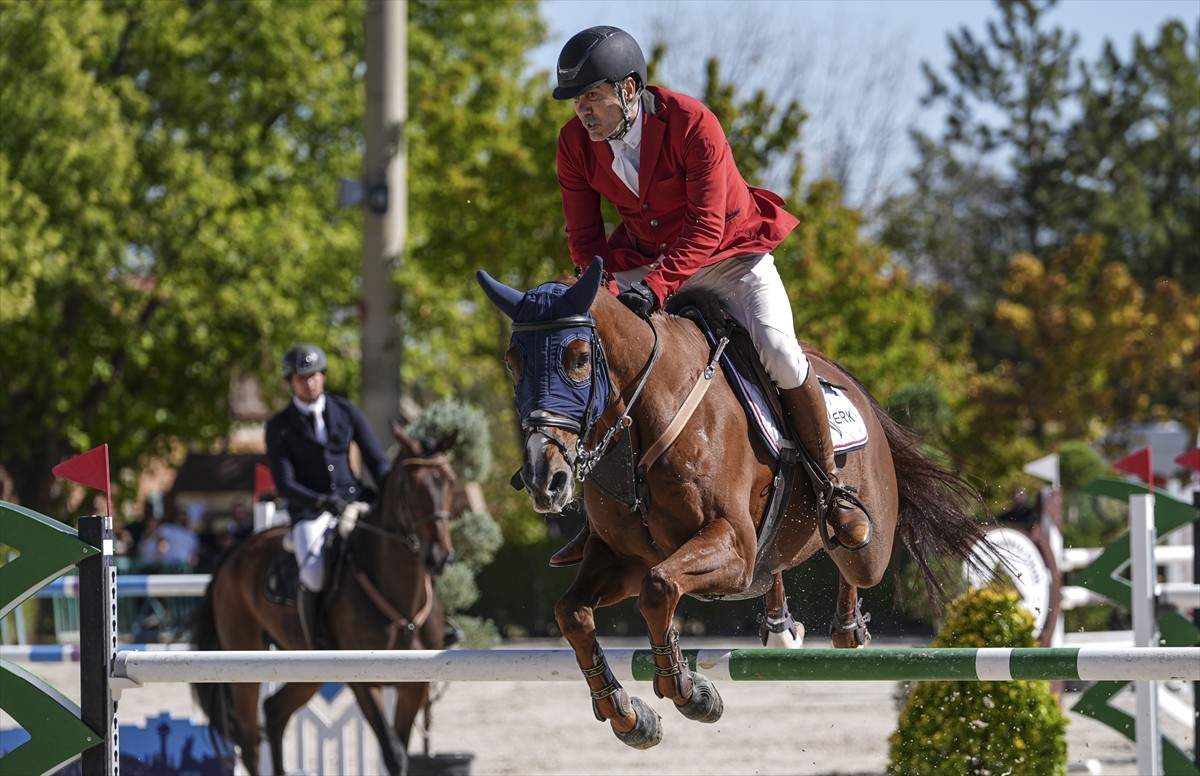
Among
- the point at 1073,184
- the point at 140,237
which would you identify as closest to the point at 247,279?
the point at 140,237

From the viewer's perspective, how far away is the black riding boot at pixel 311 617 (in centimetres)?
778

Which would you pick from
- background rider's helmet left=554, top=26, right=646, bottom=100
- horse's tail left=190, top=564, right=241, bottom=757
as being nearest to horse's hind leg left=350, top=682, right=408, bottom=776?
→ horse's tail left=190, top=564, right=241, bottom=757

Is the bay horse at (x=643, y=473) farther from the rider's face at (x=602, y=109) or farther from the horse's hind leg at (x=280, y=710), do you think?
the horse's hind leg at (x=280, y=710)

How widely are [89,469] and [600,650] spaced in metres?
1.89

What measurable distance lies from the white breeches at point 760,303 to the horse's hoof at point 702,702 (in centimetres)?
113

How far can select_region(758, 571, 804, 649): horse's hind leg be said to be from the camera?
5.39m

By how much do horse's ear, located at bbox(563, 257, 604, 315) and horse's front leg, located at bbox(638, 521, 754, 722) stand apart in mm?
759

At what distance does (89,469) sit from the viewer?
15.8 feet

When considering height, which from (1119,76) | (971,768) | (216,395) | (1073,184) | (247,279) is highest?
(1119,76)

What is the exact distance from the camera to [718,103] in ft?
60.2

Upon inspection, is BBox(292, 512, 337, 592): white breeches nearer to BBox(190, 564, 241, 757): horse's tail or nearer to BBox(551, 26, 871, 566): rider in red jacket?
BBox(190, 564, 241, 757): horse's tail

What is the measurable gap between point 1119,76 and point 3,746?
36.1 metres

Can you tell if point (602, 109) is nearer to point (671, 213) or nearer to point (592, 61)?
point (592, 61)

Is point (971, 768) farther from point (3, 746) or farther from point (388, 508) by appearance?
point (3, 746)
